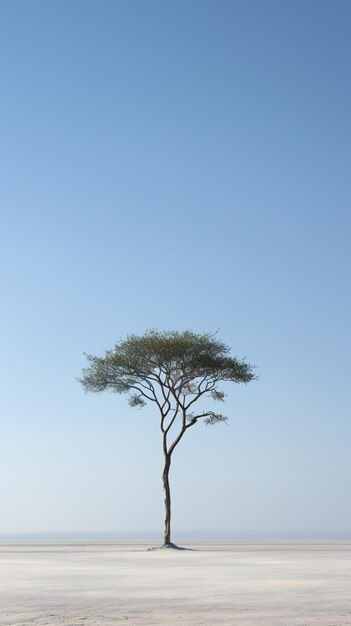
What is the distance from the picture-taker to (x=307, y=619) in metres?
12.3

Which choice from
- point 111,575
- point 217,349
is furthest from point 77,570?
point 217,349

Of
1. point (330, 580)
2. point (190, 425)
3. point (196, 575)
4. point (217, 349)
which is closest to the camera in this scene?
point (330, 580)

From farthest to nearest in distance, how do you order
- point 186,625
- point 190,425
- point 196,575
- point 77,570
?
point 190,425 < point 77,570 < point 196,575 < point 186,625

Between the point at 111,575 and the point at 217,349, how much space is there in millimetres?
28477

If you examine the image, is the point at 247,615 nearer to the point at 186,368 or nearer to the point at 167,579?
the point at 167,579

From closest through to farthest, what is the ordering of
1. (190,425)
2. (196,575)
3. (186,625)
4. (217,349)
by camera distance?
(186,625)
(196,575)
(190,425)
(217,349)

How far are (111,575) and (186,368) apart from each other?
26.8 m

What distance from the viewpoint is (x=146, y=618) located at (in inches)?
492

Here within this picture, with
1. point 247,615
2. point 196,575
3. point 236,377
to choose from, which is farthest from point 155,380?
point 247,615

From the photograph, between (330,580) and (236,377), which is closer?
(330,580)

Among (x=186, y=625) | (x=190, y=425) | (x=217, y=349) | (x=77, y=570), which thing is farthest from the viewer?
(x=217, y=349)

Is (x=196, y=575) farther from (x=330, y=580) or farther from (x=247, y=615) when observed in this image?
(x=247, y=615)

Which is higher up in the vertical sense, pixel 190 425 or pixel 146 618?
pixel 190 425

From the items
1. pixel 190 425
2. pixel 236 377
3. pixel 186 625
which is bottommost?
pixel 186 625
